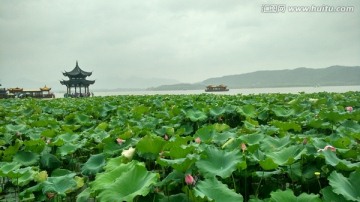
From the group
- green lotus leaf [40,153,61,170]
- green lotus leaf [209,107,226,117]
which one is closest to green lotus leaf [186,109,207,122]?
green lotus leaf [209,107,226,117]

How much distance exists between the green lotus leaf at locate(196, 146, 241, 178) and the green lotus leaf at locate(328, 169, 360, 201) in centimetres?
55

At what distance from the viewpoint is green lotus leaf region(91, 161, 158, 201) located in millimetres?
1772

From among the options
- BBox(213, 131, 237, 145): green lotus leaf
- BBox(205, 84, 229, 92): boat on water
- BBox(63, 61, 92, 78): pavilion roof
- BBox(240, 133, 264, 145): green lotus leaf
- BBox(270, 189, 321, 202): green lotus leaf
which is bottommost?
BBox(270, 189, 321, 202): green lotus leaf

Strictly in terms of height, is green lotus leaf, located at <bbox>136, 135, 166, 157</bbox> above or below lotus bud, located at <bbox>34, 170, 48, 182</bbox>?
above

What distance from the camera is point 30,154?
10.7ft

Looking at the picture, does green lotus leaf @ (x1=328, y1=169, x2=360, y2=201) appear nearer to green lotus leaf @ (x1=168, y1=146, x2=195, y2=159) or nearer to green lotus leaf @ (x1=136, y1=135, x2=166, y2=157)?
green lotus leaf @ (x1=168, y1=146, x2=195, y2=159)

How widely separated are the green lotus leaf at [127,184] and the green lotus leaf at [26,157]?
145 centimetres

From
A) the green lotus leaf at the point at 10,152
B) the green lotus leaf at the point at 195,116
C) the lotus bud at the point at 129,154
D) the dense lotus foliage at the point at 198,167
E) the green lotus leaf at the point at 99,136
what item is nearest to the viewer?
the dense lotus foliage at the point at 198,167

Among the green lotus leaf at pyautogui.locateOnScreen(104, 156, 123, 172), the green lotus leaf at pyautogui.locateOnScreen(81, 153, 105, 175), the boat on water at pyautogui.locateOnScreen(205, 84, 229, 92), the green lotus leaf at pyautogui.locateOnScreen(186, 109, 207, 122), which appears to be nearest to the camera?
the green lotus leaf at pyautogui.locateOnScreen(104, 156, 123, 172)

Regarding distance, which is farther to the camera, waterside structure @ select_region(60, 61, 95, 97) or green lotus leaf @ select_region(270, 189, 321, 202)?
waterside structure @ select_region(60, 61, 95, 97)

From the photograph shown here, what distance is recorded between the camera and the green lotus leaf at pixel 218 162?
6.75 feet

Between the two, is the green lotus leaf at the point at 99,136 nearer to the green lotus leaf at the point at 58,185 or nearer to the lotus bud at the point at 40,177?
the lotus bud at the point at 40,177

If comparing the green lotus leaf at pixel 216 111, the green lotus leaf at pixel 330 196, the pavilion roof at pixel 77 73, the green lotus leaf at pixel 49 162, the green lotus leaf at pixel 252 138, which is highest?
the pavilion roof at pixel 77 73

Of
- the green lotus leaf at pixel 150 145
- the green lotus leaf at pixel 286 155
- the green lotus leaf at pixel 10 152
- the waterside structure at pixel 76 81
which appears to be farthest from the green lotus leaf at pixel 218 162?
the waterside structure at pixel 76 81
